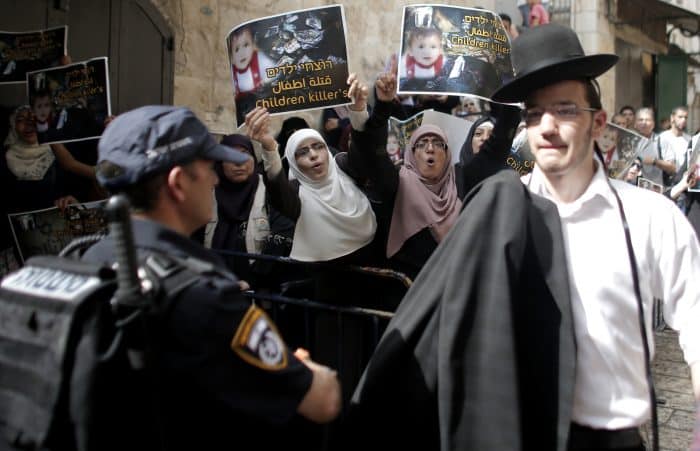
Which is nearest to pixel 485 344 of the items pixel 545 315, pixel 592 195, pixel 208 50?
pixel 545 315

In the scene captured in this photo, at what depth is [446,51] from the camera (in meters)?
4.16

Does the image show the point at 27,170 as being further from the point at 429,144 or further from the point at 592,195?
the point at 592,195

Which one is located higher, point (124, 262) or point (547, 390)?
point (124, 262)

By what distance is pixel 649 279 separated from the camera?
2264 mm

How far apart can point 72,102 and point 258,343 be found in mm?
3331

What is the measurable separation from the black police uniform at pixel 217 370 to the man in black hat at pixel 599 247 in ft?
2.86

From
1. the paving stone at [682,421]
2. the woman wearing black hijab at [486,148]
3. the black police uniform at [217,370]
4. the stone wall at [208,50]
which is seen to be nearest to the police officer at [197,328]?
the black police uniform at [217,370]

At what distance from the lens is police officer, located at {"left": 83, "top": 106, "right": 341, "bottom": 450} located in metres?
1.69

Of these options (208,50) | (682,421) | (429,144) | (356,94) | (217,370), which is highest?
(208,50)

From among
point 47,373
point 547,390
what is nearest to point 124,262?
point 47,373

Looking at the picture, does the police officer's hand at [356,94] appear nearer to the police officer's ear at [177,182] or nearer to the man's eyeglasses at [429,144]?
the man's eyeglasses at [429,144]

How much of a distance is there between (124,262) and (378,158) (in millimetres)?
2717

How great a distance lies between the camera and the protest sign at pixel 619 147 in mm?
4906

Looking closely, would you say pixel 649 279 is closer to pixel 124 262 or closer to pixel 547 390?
pixel 547 390
